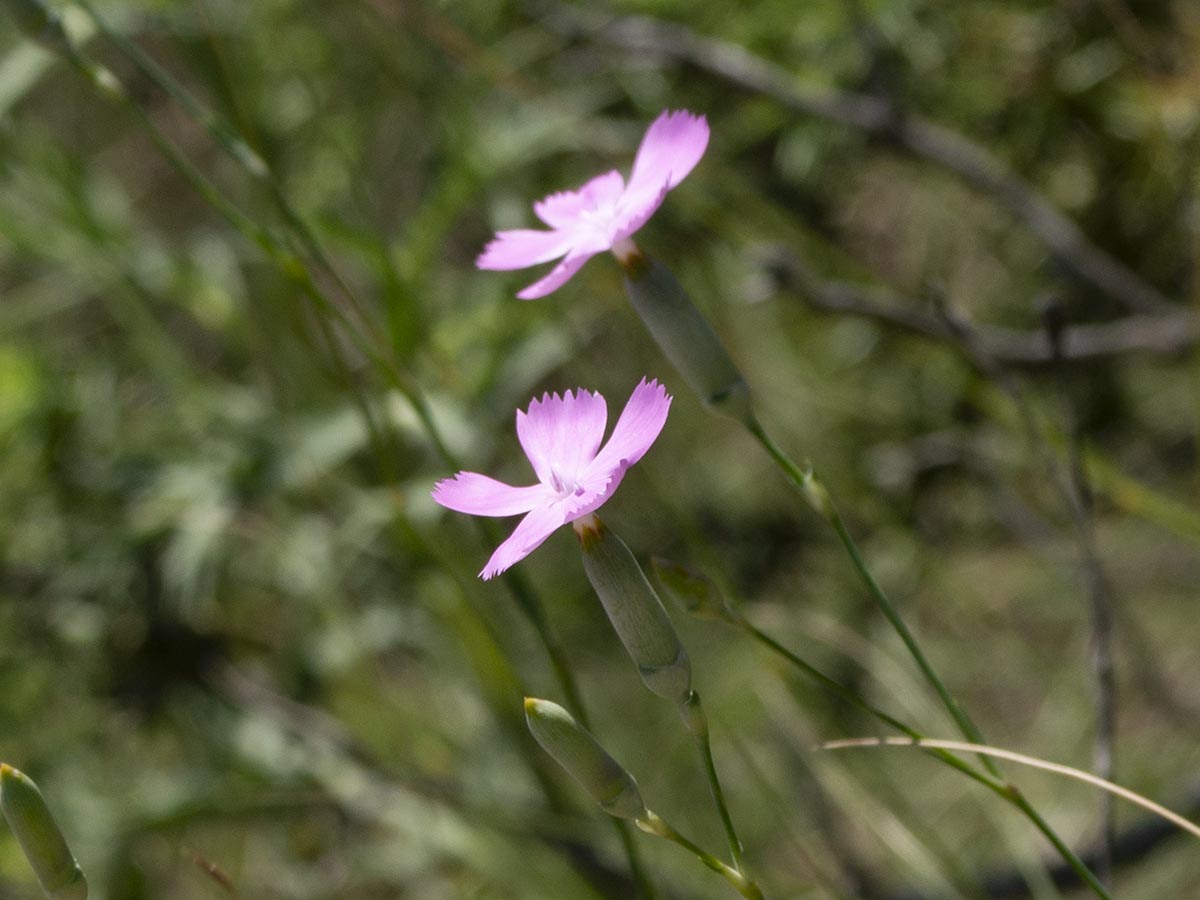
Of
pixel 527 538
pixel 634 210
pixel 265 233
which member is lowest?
pixel 527 538

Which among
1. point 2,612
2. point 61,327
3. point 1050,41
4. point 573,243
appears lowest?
point 573,243

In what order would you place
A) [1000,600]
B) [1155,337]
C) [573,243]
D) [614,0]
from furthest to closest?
[1000,600]
[614,0]
[1155,337]
[573,243]

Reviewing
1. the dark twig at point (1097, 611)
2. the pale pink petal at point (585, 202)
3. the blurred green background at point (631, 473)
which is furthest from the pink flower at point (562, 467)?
the blurred green background at point (631, 473)

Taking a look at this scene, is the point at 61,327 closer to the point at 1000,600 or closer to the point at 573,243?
the point at 1000,600

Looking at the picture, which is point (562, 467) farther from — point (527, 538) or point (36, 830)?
point (36, 830)

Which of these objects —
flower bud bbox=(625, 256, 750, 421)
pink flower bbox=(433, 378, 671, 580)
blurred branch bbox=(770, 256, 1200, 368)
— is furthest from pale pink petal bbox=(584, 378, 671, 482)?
blurred branch bbox=(770, 256, 1200, 368)

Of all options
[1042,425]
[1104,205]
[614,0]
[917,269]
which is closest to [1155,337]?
[1042,425]

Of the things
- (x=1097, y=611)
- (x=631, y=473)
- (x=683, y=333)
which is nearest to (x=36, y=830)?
(x=683, y=333)
